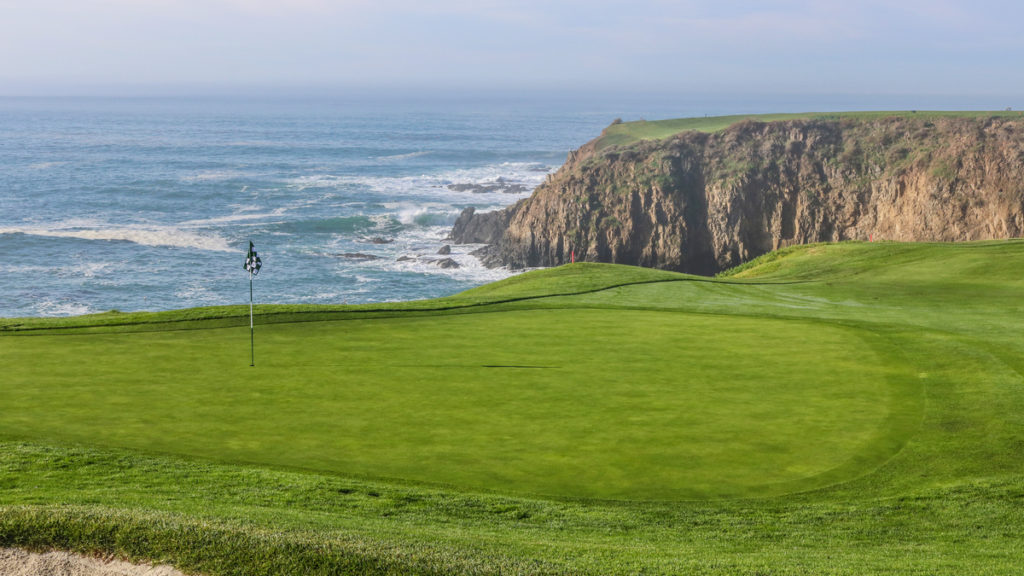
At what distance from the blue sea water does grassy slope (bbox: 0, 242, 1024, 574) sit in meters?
35.0

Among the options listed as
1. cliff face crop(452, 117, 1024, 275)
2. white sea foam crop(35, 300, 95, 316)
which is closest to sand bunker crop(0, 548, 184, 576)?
white sea foam crop(35, 300, 95, 316)

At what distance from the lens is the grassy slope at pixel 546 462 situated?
31.5ft

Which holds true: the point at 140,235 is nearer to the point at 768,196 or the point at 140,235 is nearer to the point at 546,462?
the point at 768,196

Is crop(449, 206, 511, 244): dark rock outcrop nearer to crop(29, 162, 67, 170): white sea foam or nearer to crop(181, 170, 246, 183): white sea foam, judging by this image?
crop(181, 170, 246, 183): white sea foam

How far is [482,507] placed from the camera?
11438 millimetres

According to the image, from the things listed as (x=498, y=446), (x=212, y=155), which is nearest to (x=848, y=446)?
(x=498, y=446)

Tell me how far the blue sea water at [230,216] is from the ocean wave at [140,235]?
0.16 m

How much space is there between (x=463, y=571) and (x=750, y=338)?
14209mm

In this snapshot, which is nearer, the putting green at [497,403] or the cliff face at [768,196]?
the putting green at [497,403]

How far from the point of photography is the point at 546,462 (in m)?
12.9

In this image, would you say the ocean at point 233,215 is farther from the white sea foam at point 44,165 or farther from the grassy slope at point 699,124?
the grassy slope at point 699,124

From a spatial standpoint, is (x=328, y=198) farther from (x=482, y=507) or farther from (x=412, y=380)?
(x=482, y=507)

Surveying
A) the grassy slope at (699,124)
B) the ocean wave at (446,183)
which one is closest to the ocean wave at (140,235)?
the ocean wave at (446,183)

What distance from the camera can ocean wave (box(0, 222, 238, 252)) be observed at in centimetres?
6888
